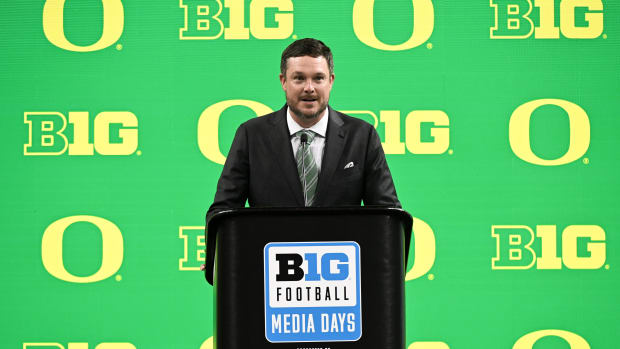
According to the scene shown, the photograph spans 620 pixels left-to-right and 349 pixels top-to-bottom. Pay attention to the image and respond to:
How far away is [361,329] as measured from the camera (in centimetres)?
151

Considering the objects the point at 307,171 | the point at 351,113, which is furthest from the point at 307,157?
the point at 351,113

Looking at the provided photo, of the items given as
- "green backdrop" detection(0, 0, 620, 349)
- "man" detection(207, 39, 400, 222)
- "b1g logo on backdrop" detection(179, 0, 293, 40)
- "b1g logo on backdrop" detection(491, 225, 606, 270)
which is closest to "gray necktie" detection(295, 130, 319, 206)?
"man" detection(207, 39, 400, 222)

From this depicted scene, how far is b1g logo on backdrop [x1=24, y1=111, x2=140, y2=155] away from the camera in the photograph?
3143 millimetres

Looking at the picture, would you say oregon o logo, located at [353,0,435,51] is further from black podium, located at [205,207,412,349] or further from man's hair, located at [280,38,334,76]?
black podium, located at [205,207,412,349]

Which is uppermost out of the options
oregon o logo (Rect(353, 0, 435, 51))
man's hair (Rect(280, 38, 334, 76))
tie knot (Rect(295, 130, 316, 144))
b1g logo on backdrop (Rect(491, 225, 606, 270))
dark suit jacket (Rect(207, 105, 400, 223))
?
oregon o logo (Rect(353, 0, 435, 51))

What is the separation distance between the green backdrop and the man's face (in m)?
1.20

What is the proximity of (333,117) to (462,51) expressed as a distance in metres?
1.37

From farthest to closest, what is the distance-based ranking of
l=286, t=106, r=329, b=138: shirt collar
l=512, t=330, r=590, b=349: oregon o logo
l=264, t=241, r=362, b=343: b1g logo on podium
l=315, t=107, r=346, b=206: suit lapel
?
1. l=512, t=330, r=590, b=349: oregon o logo
2. l=286, t=106, r=329, b=138: shirt collar
3. l=315, t=107, r=346, b=206: suit lapel
4. l=264, t=241, r=362, b=343: b1g logo on podium

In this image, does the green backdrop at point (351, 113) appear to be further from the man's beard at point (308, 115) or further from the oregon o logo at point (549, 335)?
the man's beard at point (308, 115)

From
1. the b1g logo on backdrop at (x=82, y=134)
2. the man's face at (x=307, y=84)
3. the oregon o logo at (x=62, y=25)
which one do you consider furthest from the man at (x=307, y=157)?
the oregon o logo at (x=62, y=25)

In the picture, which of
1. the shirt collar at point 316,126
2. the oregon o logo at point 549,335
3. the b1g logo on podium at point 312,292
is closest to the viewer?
the b1g logo on podium at point 312,292

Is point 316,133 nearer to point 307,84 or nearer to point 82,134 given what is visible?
point 307,84

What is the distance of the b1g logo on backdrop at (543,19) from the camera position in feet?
10.4

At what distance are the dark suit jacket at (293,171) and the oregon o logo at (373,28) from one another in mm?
1258
